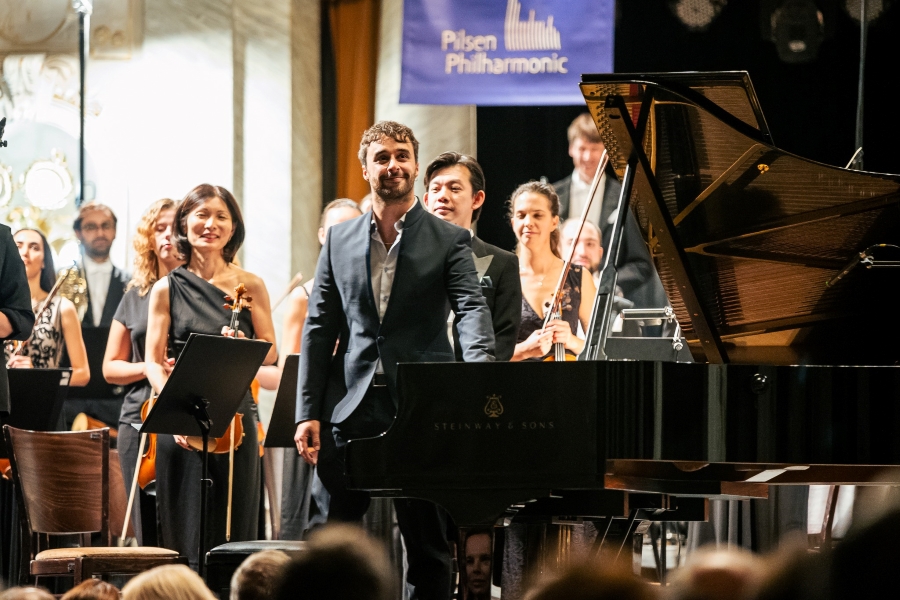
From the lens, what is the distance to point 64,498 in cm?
432

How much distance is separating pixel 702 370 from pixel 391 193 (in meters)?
1.27

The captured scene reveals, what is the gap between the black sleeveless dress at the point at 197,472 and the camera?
4.70m

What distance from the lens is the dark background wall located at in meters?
7.94

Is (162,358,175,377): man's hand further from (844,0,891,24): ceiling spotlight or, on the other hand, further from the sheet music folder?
(844,0,891,24): ceiling spotlight

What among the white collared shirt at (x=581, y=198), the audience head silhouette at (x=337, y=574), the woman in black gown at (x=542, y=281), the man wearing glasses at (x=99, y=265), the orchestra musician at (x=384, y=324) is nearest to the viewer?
the audience head silhouette at (x=337, y=574)

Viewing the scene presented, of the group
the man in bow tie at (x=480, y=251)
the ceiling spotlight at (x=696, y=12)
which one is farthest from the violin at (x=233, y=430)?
the ceiling spotlight at (x=696, y=12)

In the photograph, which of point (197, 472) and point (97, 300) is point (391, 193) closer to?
point (197, 472)

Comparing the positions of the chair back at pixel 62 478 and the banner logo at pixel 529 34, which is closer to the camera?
the chair back at pixel 62 478

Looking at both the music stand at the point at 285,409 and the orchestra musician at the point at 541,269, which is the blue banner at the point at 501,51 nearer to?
the orchestra musician at the point at 541,269

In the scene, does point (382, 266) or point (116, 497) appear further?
point (116, 497)

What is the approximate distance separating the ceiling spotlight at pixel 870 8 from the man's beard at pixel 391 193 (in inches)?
193

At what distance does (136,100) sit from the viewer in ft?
26.4

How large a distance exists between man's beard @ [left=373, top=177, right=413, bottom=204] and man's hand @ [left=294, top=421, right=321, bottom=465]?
2.44 ft

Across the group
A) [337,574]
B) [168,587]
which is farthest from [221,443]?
[337,574]
